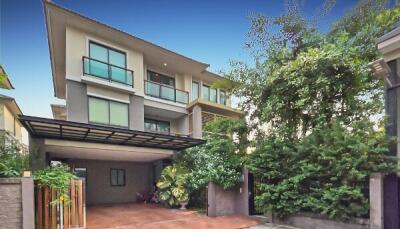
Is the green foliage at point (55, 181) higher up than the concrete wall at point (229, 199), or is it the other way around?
the green foliage at point (55, 181)

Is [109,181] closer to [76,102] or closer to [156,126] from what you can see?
[156,126]

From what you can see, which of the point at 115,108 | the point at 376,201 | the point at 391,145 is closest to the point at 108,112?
the point at 115,108

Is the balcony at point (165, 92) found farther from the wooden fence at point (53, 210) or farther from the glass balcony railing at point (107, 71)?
the wooden fence at point (53, 210)

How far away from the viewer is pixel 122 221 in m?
8.98

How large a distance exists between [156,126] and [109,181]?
4571mm

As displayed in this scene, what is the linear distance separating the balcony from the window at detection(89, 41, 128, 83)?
1.84 meters

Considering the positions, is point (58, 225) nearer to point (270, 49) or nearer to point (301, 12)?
point (270, 49)

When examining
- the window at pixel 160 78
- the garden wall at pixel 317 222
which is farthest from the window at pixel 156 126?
the garden wall at pixel 317 222

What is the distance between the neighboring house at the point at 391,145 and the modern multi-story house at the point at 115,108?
6717 millimetres

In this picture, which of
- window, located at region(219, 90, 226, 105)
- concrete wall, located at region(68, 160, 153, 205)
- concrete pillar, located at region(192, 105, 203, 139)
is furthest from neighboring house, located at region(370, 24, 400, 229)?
window, located at region(219, 90, 226, 105)

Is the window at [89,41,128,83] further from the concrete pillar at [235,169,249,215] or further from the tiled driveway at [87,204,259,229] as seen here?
the concrete pillar at [235,169,249,215]

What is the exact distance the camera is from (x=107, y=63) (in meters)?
13.4

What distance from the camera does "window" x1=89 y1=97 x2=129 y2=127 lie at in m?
12.9

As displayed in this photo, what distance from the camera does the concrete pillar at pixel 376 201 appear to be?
6.68 m
